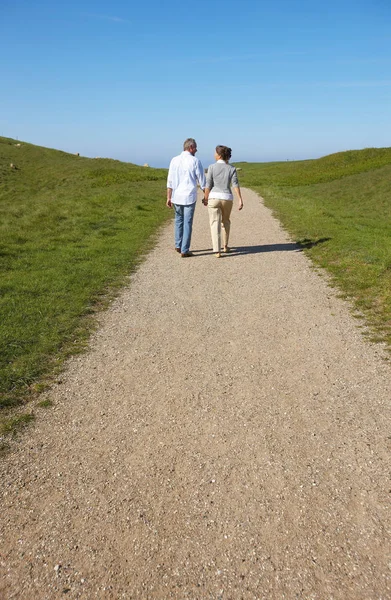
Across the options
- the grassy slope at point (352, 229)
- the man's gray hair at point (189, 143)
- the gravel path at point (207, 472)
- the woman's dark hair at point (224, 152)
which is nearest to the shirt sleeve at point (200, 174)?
the man's gray hair at point (189, 143)

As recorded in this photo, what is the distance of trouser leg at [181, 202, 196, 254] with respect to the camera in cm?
1088

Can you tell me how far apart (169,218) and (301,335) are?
12963 mm

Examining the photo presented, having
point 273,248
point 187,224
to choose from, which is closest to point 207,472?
point 187,224

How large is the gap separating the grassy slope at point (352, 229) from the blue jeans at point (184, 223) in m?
2.99

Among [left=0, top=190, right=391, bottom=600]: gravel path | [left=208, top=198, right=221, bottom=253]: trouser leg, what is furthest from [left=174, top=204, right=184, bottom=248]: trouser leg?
[left=0, top=190, right=391, bottom=600]: gravel path

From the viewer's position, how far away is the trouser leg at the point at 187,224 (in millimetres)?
10875

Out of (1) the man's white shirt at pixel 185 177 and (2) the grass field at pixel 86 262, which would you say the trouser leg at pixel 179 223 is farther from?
(2) the grass field at pixel 86 262

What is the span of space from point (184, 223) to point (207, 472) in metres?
8.01

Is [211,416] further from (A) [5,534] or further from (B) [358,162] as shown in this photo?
(B) [358,162]

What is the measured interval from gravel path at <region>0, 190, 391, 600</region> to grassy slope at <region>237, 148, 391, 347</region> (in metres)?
1.49

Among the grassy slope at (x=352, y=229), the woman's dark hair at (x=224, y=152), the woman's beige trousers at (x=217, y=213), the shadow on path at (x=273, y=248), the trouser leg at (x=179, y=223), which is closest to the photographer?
the grassy slope at (x=352, y=229)

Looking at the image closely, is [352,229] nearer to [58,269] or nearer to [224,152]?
[224,152]

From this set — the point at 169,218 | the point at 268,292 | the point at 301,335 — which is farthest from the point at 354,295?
the point at 169,218

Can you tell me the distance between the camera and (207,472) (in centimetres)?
371
